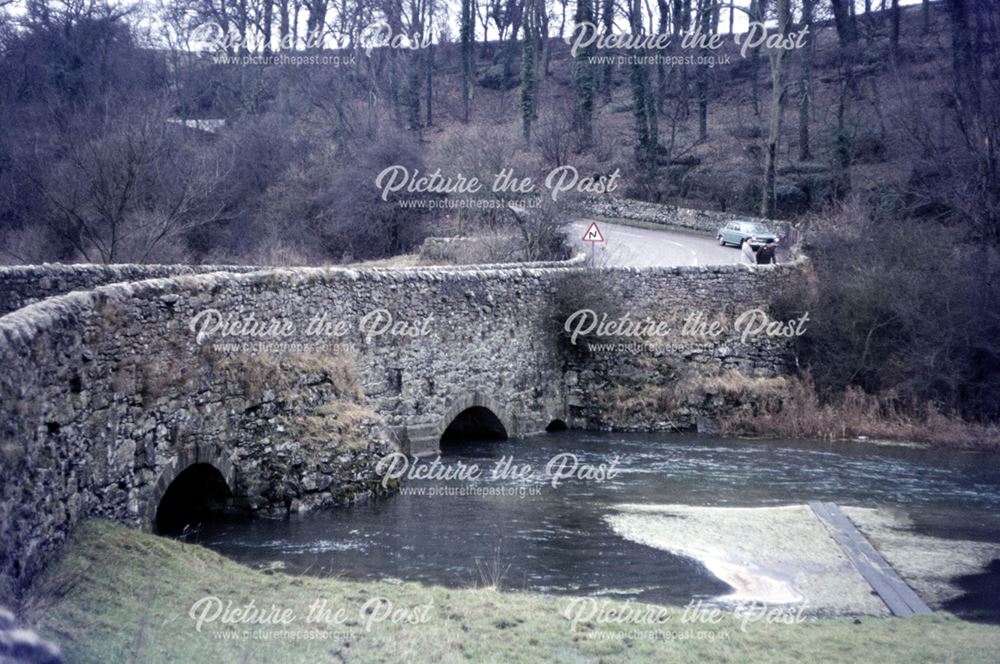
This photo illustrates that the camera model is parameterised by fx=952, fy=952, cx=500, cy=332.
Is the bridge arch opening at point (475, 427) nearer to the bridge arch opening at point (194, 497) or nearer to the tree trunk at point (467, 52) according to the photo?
the bridge arch opening at point (194, 497)

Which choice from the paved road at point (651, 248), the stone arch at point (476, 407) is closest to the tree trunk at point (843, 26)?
the paved road at point (651, 248)

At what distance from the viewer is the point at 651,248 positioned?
3453 cm

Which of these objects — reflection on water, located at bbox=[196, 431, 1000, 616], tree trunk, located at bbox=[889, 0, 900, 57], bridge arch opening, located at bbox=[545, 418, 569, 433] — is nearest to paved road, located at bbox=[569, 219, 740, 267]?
bridge arch opening, located at bbox=[545, 418, 569, 433]

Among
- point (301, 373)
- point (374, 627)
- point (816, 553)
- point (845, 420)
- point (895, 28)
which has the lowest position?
point (845, 420)

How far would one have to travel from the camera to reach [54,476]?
925 centimetres

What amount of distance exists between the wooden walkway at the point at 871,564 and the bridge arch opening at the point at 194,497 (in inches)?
371

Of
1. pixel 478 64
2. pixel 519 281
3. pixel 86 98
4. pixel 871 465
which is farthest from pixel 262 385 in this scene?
pixel 478 64

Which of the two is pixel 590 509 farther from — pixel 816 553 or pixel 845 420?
pixel 845 420

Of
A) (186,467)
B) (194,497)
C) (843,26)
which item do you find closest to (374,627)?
(186,467)

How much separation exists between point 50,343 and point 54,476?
1326 millimetres

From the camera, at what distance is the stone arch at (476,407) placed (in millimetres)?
21497

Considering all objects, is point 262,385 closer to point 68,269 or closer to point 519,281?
point 68,269

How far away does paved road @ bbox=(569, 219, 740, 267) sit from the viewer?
31047 millimetres

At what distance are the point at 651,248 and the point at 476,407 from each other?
1361 centimetres
